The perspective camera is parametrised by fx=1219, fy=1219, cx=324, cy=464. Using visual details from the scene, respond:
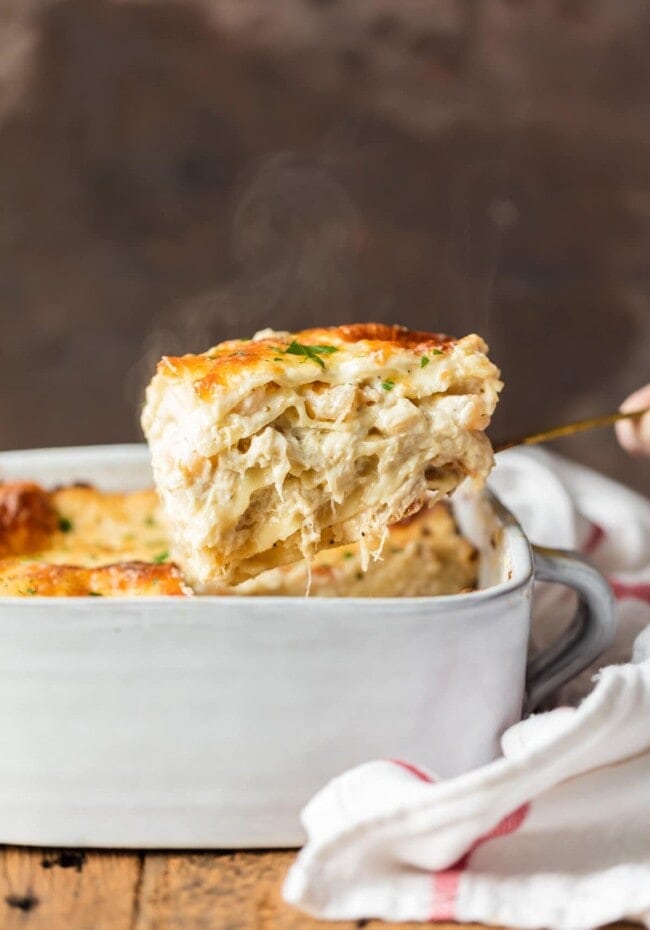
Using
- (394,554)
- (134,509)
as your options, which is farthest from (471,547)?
(134,509)

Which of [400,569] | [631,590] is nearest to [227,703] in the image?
[400,569]

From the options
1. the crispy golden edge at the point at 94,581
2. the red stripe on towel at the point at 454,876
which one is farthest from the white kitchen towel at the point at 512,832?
the crispy golden edge at the point at 94,581

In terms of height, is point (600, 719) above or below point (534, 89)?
below

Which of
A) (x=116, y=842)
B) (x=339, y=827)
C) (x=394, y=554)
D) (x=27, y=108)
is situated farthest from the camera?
(x=27, y=108)

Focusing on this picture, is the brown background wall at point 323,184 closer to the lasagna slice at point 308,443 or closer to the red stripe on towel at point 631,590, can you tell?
the red stripe on towel at point 631,590

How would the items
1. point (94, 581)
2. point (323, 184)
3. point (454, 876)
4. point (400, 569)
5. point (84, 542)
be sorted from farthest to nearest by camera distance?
point (323, 184)
point (84, 542)
point (400, 569)
point (94, 581)
point (454, 876)

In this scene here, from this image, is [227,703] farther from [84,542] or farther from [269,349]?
[84,542]

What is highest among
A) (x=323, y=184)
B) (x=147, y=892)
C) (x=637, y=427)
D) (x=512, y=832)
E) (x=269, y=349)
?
(x=323, y=184)

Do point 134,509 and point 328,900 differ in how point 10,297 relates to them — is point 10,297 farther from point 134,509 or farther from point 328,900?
point 328,900
